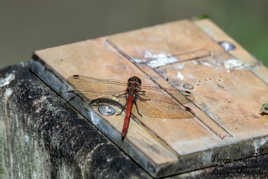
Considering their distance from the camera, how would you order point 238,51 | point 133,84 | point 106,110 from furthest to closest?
1. point 238,51
2. point 133,84
3. point 106,110

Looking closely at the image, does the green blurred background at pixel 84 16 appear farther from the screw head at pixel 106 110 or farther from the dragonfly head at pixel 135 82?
the screw head at pixel 106 110

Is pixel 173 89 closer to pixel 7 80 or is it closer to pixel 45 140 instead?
pixel 45 140

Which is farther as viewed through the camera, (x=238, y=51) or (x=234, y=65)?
(x=238, y=51)

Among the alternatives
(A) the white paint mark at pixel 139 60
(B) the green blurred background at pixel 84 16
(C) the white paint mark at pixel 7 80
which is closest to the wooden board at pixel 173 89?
(A) the white paint mark at pixel 139 60

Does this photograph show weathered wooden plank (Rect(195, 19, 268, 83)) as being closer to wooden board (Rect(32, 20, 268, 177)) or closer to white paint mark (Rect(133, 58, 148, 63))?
wooden board (Rect(32, 20, 268, 177))

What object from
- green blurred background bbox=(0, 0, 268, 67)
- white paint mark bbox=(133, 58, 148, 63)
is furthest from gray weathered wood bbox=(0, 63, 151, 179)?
green blurred background bbox=(0, 0, 268, 67)

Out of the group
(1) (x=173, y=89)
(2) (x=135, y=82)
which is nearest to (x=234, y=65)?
(1) (x=173, y=89)
